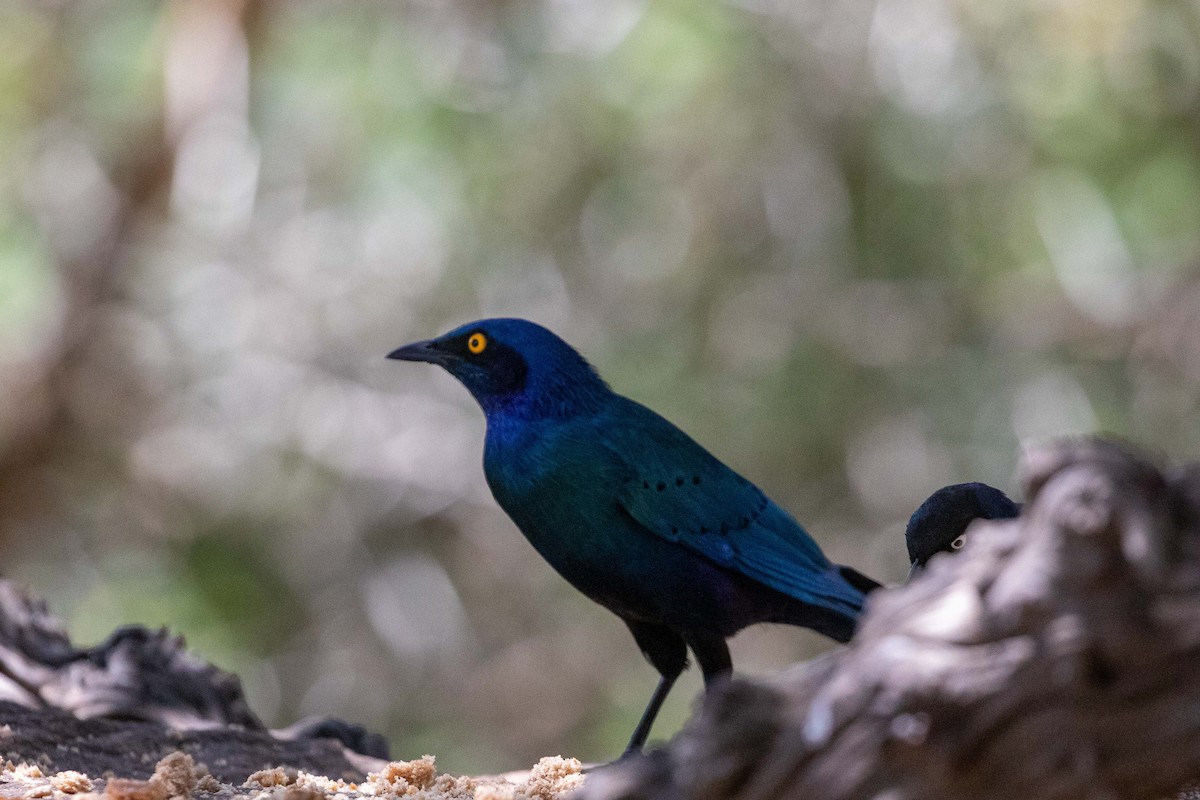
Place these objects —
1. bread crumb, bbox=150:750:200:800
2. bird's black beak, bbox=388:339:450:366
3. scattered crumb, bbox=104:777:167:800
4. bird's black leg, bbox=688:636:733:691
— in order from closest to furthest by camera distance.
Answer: scattered crumb, bbox=104:777:167:800, bread crumb, bbox=150:750:200:800, bird's black leg, bbox=688:636:733:691, bird's black beak, bbox=388:339:450:366

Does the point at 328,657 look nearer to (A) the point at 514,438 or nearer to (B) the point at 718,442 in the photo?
(B) the point at 718,442

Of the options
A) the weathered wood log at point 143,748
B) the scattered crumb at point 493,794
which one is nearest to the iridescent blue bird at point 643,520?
the scattered crumb at point 493,794

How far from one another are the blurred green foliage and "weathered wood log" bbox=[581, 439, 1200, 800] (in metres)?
9.02

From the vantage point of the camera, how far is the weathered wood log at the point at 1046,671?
1.74 metres

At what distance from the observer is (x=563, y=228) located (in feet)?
40.7

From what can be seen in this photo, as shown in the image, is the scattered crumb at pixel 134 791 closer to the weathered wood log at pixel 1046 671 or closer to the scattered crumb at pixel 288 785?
the scattered crumb at pixel 288 785

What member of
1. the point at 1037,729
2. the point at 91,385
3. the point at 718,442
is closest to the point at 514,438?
the point at 1037,729

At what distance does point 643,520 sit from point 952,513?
89 centimetres

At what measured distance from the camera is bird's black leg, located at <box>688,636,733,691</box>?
12.2 ft

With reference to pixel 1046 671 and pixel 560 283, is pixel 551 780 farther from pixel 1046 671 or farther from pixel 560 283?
pixel 560 283

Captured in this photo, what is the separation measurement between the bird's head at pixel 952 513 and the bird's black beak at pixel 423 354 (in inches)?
62.5

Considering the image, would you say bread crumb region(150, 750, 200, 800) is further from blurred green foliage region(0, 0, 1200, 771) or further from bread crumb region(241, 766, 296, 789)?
blurred green foliage region(0, 0, 1200, 771)

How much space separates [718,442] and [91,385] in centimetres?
551

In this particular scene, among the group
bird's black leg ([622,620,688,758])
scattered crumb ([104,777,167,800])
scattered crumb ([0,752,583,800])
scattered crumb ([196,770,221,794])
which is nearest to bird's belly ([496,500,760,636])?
bird's black leg ([622,620,688,758])
